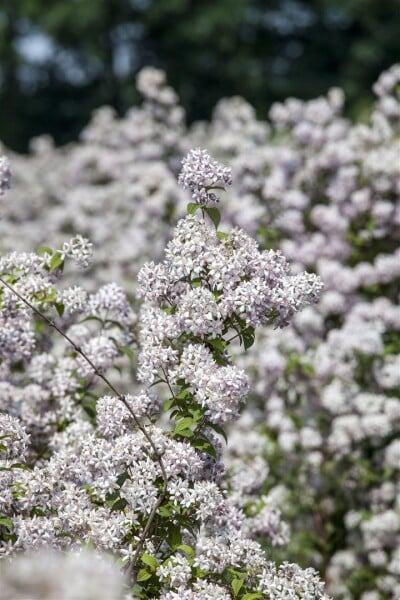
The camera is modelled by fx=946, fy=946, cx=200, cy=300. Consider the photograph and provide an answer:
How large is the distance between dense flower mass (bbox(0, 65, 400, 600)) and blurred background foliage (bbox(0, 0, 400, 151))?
44.1 feet

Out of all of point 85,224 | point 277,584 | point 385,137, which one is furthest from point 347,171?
point 277,584

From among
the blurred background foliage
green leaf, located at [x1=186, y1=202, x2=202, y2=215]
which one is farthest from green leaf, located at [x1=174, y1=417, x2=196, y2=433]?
the blurred background foliage

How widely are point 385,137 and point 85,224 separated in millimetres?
3639

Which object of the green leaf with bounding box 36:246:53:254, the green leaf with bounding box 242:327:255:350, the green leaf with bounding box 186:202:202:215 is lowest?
the green leaf with bounding box 242:327:255:350

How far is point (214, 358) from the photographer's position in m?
3.49

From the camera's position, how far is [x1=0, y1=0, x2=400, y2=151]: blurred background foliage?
25.1 metres

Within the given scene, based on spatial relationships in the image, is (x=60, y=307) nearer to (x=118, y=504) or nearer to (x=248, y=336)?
(x=248, y=336)

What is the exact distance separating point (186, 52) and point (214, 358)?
2447 cm

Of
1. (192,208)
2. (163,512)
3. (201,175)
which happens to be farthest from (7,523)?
(201,175)

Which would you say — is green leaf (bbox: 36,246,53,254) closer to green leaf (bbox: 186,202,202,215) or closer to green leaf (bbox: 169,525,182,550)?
green leaf (bbox: 186,202,202,215)

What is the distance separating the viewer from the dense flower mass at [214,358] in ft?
10.7

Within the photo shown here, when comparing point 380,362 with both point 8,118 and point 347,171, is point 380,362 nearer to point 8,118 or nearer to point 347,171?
point 347,171

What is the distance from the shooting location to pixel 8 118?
28.1m

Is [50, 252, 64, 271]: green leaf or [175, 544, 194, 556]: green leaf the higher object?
[50, 252, 64, 271]: green leaf
